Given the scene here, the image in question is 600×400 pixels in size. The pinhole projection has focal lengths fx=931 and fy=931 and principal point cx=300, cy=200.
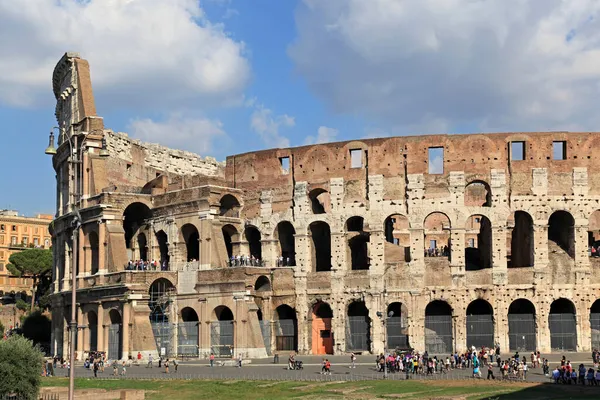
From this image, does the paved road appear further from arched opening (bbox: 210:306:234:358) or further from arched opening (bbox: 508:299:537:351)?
arched opening (bbox: 508:299:537:351)

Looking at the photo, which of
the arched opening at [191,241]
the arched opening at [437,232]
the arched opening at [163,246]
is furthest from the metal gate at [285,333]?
the arched opening at [437,232]

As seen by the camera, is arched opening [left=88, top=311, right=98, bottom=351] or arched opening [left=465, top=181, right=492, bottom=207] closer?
arched opening [left=88, top=311, right=98, bottom=351]

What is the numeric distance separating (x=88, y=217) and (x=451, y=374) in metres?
28.3

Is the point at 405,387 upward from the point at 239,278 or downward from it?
downward

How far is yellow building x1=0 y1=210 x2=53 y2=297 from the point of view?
10569cm

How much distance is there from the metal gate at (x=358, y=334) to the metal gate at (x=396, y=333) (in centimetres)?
126

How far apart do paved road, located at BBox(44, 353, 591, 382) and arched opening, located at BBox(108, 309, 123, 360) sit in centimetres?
270

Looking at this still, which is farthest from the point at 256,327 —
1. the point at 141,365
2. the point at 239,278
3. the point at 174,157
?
the point at 174,157

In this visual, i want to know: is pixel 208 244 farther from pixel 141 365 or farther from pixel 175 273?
pixel 141 365

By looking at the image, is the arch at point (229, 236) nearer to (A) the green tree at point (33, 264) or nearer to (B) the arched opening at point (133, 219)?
(B) the arched opening at point (133, 219)

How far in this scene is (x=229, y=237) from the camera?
202 feet

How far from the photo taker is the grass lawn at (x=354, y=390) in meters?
35.5

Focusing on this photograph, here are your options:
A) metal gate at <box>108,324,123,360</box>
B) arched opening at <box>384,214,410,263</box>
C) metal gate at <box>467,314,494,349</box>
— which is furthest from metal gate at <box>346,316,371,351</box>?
metal gate at <box>108,324,123,360</box>

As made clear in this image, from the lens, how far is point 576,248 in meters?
53.8
